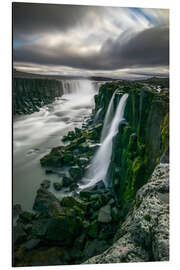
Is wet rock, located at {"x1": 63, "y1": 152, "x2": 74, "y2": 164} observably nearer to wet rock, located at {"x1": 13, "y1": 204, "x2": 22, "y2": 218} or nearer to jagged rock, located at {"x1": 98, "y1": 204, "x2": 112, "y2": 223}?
jagged rock, located at {"x1": 98, "y1": 204, "x2": 112, "y2": 223}

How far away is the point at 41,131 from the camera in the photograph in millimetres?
4922

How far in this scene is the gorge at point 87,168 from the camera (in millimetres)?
4168

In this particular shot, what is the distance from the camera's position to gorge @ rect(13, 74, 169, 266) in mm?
4168

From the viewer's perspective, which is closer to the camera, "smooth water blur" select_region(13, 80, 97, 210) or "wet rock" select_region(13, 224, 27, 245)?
"wet rock" select_region(13, 224, 27, 245)

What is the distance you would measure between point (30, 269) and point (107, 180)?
7.87 ft

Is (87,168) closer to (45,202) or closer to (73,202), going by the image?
(73,202)

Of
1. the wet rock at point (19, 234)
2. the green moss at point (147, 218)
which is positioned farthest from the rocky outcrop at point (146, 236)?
the wet rock at point (19, 234)

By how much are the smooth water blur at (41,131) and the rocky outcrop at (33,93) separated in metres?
0.13

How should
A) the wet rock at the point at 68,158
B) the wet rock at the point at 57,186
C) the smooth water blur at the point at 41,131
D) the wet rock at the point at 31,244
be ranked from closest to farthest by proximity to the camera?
the wet rock at the point at 31,244
the smooth water blur at the point at 41,131
the wet rock at the point at 57,186
the wet rock at the point at 68,158

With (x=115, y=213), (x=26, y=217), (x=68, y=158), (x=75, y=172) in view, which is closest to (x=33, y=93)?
(x=68, y=158)

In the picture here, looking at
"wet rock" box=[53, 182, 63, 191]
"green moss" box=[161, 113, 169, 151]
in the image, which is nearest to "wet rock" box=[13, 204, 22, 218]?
"wet rock" box=[53, 182, 63, 191]

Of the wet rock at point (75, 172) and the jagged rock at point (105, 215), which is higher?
the wet rock at point (75, 172)

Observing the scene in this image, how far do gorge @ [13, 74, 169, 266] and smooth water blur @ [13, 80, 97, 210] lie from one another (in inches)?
0.7

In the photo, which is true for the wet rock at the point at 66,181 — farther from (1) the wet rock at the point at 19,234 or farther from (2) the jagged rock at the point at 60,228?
(1) the wet rock at the point at 19,234
